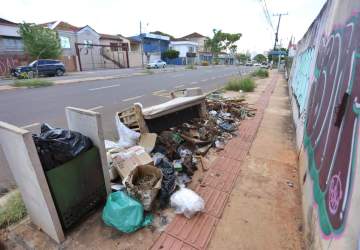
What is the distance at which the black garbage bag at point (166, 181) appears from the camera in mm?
2629

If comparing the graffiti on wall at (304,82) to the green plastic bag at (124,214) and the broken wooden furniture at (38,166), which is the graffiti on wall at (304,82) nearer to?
the green plastic bag at (124,214)

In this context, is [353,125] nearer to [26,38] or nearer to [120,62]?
[26,38]

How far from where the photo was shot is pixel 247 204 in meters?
2.68

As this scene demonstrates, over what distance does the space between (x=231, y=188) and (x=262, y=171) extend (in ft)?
2.56

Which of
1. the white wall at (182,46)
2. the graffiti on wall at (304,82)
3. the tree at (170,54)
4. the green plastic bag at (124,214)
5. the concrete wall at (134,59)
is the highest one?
the white wall at (182,46)

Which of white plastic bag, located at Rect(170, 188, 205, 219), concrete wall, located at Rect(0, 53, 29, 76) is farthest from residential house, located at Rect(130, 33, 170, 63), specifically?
white plastic bag, located at Rect(170, 188, 205, 219)

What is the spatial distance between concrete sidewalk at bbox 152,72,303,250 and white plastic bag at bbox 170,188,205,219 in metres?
0.07

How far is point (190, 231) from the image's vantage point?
2264 mm

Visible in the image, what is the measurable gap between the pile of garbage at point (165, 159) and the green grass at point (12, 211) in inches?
40.5

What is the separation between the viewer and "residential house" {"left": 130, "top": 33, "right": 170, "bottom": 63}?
46.2m

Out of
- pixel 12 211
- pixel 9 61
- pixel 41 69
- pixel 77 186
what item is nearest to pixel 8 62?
pixel 9 61

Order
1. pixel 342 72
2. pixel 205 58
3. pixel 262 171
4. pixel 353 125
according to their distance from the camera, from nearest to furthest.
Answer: pixel 353 125 → pixel 342 72 → pixel 262 171 → pixel 205 58

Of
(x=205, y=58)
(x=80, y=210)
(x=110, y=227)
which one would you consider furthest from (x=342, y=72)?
(x=205, y=58)

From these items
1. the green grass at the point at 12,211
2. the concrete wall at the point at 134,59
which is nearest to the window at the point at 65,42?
the concrete wall at the point at 134,59
